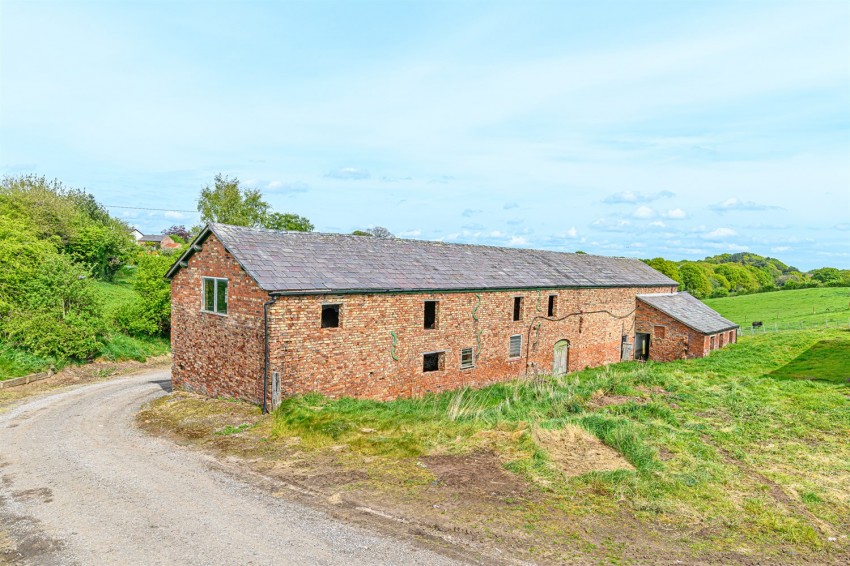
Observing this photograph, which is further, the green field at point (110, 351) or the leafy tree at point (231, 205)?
the leafy tree at point (231, 205)

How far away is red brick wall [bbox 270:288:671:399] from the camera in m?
16.1

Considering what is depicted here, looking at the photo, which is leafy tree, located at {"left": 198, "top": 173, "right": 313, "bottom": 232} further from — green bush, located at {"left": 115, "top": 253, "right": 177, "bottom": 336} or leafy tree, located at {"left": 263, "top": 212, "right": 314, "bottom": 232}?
green bush, located at {"left": 115, "top": 253, "right": 177, "bottom": 336}

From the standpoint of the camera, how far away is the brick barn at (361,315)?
16.2 meters

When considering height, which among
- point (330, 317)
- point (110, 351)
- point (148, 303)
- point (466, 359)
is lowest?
point (110, 351)

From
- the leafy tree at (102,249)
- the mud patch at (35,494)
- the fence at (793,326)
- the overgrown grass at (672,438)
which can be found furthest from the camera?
the leafy tree at (102,249)

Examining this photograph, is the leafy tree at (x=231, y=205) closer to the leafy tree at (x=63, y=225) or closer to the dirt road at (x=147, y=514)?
the leafy tree at (x=63, y=225)

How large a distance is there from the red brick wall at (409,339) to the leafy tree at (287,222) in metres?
37.0

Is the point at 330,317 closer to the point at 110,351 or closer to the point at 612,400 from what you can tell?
the point at 612,400

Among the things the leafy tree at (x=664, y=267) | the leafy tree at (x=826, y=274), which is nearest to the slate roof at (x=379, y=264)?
the leafy tree at (x=664, y=267)

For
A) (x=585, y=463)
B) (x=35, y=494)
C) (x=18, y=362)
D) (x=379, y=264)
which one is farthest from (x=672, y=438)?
(x=18, y=362)

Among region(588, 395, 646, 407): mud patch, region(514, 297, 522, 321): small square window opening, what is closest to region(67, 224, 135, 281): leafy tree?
region(514, 297, 522, 321): small square window opening

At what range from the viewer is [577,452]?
12.3 m

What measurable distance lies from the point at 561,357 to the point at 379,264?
488 inches

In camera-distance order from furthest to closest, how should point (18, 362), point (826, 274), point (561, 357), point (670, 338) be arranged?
point (826, 274) < point (670, 338) < point (561, 357) < point (18, 362)
